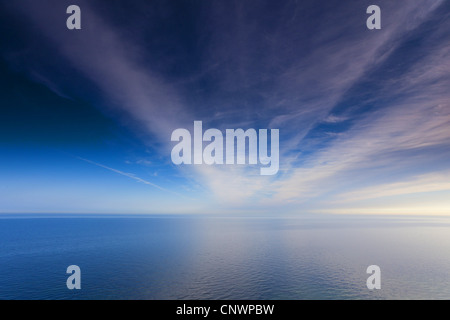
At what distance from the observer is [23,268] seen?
219ft

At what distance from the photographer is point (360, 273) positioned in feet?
203
